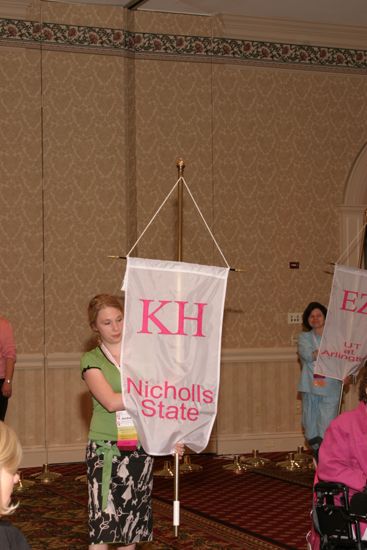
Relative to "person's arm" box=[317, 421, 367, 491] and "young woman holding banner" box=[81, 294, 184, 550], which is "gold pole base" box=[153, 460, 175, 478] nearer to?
"young woman holding banner" box=[81, 294, 184, 550]

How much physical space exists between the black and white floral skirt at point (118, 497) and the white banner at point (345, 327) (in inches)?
132

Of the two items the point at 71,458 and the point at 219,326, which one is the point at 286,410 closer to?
the point at 71,458

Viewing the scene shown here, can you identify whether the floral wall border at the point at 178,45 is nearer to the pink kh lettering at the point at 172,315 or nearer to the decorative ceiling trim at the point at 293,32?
the decorative ceiling trim at the point at 293,32

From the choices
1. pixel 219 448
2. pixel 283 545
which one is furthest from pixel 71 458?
pixel 283 545

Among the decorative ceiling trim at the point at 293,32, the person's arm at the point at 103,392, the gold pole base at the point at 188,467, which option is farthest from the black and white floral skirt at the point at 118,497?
the decorative ceiling trim at the point at 293,32

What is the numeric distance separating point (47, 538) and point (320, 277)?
4.75 m

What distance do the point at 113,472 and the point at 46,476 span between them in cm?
422

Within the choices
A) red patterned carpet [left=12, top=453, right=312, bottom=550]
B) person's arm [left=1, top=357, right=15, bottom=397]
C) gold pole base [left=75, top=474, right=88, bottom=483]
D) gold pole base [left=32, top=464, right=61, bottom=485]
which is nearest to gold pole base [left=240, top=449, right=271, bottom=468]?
red patterned carpet [left=12, top=453, right=312, bottom=550]

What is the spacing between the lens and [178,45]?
9805mm

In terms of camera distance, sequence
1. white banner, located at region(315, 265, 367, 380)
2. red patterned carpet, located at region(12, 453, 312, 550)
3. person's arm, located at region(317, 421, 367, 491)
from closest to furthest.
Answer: person's arm, located at region(317, 421, 367, 491) < red patterned carpet, located at region(12, 453, 312, 550) < white banner, located at region(315, 265, 367, 380)

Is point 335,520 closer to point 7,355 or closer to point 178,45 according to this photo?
point 7,355

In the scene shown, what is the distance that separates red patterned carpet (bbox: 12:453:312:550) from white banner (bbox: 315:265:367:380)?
3.33 ft

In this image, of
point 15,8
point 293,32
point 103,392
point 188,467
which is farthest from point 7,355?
point 293,32

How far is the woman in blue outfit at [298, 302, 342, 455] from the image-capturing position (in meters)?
8.68
